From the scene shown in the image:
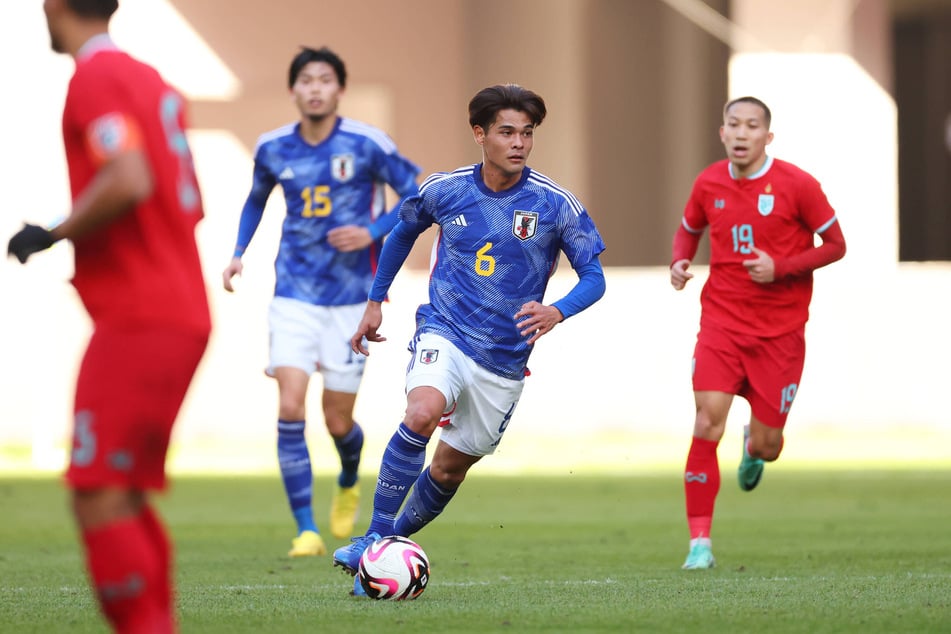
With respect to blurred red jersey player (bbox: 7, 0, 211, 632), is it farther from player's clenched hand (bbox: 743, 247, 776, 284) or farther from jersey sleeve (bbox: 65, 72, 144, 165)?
player's clenched hand (bbox: 743, 247, 776, 284)

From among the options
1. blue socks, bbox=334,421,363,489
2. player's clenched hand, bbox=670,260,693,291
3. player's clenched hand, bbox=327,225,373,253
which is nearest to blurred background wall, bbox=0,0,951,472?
blue socks, bbox=334,421,363,489

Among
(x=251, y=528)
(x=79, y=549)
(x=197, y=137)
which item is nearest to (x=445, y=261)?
(x=79, y=549)

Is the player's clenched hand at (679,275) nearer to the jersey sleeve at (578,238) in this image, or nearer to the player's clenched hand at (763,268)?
the player's clenched hand at (763,268)

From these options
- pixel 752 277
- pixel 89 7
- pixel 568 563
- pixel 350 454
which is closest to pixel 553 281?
pixel 350 454

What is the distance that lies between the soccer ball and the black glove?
108 inches

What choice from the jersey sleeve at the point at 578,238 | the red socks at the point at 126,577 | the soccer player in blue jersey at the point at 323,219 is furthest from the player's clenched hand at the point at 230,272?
the red socks at the point at 126,577

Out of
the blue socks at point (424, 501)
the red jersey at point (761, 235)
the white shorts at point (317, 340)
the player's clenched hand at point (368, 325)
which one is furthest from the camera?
the white shorts at point (317, 340)

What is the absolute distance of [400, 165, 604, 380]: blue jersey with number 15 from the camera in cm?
720

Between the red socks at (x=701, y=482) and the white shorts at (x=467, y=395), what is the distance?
59.1 inches

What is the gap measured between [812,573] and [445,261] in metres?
2.23

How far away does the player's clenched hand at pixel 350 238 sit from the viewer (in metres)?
9.55

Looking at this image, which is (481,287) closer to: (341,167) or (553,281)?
(341,167)

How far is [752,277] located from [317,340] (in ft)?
8.09

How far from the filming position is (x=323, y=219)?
380 inches
